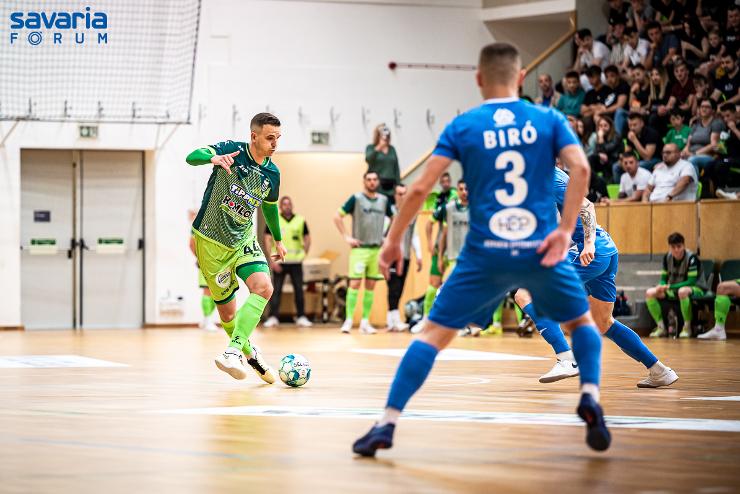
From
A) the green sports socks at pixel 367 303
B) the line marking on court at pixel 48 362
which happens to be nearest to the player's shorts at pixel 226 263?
the line marking on court at pixel 48 362

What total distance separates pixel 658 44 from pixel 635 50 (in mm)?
409

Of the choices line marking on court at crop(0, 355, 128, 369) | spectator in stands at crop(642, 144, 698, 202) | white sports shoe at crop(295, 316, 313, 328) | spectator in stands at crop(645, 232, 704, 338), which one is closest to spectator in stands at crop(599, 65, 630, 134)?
spectator in stands at crop(642, 144, 698, 202)

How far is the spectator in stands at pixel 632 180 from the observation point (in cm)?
1767

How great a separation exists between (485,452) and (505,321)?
14887 millimetres

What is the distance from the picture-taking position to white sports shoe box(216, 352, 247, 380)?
823 cm

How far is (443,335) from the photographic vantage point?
4.88m

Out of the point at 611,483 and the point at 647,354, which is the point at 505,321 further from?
the point at 611,483

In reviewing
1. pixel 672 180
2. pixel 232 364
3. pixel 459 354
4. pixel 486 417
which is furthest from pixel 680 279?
pixel 486 417

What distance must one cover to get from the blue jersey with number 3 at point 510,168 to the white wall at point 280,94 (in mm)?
16832

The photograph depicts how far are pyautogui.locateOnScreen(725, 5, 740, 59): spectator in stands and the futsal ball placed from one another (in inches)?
493

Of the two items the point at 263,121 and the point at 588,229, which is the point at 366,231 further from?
the point at 588,229

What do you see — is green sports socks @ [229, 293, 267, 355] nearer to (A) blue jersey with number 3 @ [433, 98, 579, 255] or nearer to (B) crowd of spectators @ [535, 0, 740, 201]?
(A) blue jersey with number 3 @ [433, 98, 579, 255]

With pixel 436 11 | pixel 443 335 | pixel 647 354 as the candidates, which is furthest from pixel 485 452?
pixel 436 11

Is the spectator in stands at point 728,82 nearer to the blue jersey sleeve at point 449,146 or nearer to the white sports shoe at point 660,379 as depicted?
the white sports shoe at point 660,379
